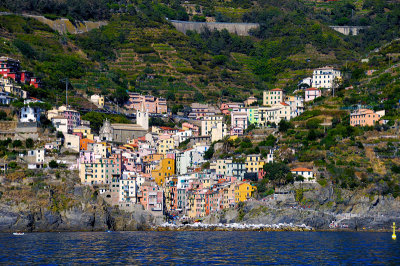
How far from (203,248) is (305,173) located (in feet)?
92.3

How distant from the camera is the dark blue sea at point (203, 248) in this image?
200ft

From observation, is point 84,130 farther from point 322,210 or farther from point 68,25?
point 68,25

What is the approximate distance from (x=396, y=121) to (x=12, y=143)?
159 feet

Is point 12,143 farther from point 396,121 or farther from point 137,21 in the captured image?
point 137,21

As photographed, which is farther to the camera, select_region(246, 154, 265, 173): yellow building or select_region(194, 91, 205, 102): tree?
select_region(194, 91, 205, 102): tree

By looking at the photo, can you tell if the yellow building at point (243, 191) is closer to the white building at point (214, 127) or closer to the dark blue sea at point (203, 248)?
the dark blue sea at point (203, 248)

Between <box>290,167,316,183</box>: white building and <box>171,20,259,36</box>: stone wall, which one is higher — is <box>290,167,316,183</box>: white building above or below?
below

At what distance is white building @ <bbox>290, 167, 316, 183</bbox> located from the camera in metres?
93.4

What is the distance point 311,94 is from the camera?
125m

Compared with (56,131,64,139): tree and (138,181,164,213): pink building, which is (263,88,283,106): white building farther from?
(138,181,164,213): pink building

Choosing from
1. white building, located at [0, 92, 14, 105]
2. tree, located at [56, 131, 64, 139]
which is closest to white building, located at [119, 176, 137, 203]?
tree, located at [56, 131, 64, 139]

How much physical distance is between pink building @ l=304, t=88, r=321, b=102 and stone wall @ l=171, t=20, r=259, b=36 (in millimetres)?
62135

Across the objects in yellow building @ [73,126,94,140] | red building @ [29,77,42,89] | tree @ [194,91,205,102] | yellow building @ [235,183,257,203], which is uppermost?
red building @ [29,77,42,89]

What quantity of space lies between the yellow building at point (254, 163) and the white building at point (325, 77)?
33.2 meters
